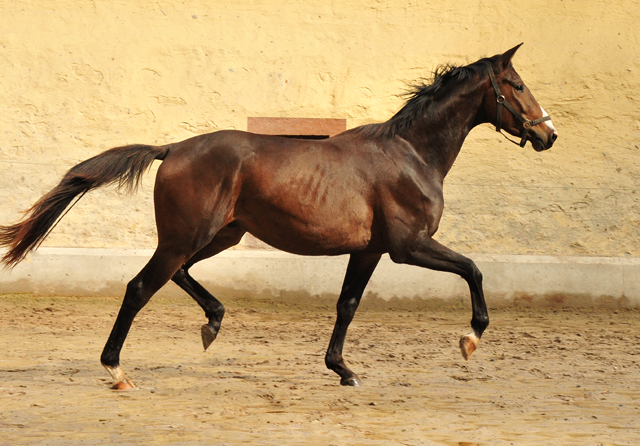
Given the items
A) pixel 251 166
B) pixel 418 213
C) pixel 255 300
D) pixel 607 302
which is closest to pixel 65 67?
pixel 255 300

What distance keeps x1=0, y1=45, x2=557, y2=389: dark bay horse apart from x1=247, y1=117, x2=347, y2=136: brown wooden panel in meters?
3.82

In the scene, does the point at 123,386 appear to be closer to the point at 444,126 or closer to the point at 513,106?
the point at 444,126

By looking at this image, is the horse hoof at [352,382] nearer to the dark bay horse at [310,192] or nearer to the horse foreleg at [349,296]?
the dark bay horse at [310,192]

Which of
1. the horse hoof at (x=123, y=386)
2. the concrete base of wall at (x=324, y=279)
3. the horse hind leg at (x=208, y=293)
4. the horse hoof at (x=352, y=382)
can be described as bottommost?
the concrete base of wall at (x=324, y=279)

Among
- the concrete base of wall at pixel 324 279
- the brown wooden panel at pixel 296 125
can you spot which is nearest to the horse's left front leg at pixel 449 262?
the concrete base of wall at pixel 324 279

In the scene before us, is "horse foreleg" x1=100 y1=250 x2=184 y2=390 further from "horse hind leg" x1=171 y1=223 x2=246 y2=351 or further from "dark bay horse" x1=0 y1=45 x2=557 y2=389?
"horse hind leg" x1=171 y1=223 x2=246 y2=351

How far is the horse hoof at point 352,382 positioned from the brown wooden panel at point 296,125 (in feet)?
14.6

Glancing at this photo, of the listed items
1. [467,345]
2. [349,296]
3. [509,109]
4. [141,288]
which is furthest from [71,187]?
[509,109]

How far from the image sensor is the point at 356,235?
4.73 m

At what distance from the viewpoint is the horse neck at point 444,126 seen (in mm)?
4980

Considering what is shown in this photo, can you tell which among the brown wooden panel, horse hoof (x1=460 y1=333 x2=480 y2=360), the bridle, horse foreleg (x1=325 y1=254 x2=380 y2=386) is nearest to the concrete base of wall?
the brown wooden panel

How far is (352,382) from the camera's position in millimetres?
4820

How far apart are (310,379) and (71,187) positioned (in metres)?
1.97

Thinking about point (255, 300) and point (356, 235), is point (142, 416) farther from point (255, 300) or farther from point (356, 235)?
point (255, 300)
